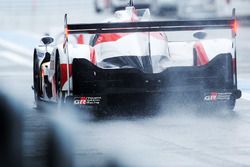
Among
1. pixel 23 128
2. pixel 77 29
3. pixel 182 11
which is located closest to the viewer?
pixel 23 128

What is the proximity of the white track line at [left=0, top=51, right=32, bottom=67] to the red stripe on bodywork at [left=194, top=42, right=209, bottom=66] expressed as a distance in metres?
10.0

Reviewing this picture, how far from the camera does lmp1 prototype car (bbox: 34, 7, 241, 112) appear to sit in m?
14.3

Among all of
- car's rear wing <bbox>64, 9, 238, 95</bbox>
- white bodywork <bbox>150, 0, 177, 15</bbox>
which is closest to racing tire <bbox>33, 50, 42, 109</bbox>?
car's rear wing <bbox>64, 9, 238, 95</bbox>

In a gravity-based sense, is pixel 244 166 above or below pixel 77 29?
below

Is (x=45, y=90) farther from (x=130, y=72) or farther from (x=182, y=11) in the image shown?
(x=182, y=11)

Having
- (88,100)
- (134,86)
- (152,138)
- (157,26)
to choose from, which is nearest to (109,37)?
(157,26)

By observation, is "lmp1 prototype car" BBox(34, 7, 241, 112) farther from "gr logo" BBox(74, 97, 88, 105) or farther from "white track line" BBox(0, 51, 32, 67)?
"white track line" BBox(0, 51, 32, 67)

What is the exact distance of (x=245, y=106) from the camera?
15.9 meters

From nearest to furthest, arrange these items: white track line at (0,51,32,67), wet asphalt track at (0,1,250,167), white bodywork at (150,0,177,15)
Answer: wet asphalt track at (0,1,250,167)
white track line at (0,51,32,67)
white bodywork at (150,0,177,15)

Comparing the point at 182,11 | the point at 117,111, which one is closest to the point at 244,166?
the point at 117,111

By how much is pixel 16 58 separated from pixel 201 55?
12.5m

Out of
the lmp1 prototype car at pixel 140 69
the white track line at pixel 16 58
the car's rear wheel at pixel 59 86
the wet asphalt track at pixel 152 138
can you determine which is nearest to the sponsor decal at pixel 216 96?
the lmp1 prototype car at pixel 140 69

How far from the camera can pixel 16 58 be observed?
89.7 ft

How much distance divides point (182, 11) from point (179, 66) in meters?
29.7
